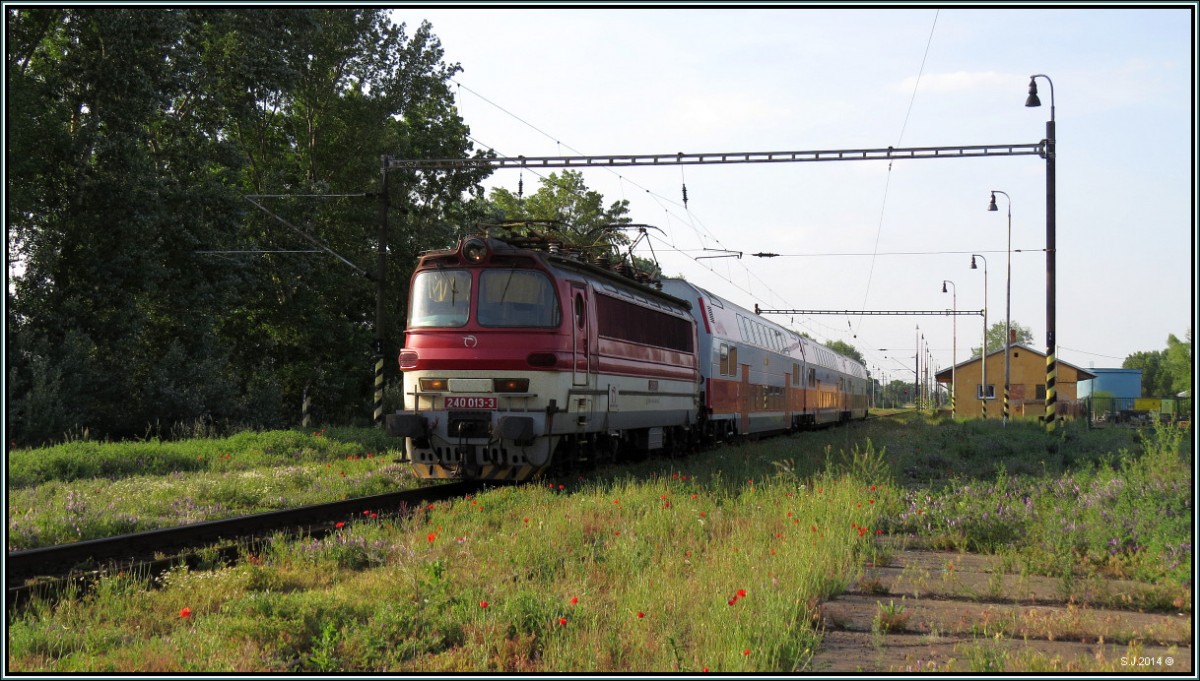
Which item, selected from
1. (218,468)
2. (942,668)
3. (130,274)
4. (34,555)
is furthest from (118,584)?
(130,274)

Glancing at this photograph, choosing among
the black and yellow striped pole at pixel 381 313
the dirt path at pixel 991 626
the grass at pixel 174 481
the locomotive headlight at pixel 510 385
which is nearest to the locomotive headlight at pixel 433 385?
the locomotive headlight at pixel 510 385

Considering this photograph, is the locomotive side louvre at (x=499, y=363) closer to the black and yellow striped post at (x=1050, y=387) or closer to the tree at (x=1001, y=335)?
the black and yellow striped post at (x=1050, y=387)

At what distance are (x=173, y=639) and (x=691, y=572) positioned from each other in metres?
3.79

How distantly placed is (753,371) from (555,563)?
19.2 m

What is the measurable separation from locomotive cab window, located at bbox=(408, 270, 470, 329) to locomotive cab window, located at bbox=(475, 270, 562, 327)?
0.91 feet

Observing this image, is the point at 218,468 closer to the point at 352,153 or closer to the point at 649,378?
the point at 649,378

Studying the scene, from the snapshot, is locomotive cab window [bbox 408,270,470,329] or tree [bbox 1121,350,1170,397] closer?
locomotive cab window [bbox 408,270,470,329]

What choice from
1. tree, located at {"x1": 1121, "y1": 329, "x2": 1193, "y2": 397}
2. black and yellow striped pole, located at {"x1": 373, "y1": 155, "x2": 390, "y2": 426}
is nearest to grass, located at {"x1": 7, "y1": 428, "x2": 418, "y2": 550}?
black and yellow striped pole, located at {"x1": 373, "y1": 155, "x2": 390, "y2": 426}

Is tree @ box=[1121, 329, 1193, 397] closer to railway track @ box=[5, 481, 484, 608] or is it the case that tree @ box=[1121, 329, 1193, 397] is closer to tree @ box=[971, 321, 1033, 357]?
tree @ box=[971, 321, 1033, 357]

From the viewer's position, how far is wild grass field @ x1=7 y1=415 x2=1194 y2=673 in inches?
211

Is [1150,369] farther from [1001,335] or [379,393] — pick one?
[379,393]

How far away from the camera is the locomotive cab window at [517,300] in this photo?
1338 centimetres

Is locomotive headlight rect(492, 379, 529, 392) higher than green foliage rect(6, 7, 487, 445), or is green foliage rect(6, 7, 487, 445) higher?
green foliage rect(6, 7, 487, 445)

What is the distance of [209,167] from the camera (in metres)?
29.2
